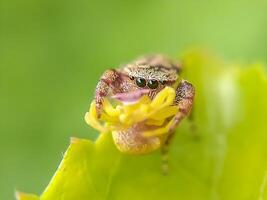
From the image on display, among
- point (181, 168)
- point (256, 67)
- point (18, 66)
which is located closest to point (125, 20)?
point (18, 66)

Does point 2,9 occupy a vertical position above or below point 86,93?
above

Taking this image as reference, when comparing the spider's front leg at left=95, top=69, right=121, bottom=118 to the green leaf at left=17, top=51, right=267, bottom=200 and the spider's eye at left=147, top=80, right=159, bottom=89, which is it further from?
the green leaf at left=17, top=51, right=267, bottom=200

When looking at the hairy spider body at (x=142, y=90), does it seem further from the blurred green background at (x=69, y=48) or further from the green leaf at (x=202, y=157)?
the blurred green background at (x=69, y=48)

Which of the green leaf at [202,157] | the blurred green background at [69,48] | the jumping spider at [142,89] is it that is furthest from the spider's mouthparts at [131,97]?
the blurred green background at [69,48]

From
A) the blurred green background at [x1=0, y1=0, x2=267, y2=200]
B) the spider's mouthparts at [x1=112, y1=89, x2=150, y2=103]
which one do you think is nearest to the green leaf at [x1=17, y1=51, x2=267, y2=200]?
the spider's mouthparts at [x1=112, y1=89, x2=150, y2=103]

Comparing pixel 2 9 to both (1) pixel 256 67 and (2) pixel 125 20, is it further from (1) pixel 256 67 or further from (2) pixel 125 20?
(1) pixel 256 67

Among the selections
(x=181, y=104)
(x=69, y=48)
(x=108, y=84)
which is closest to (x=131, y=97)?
(x=181, y=104)
